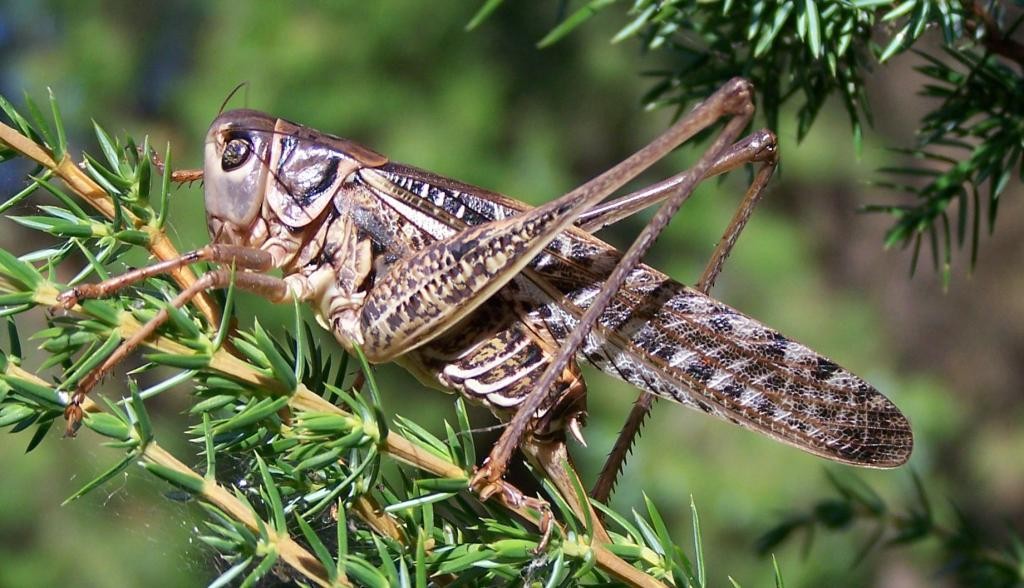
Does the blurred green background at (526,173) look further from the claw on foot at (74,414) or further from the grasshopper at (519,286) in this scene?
the claw on foot at (74,414)

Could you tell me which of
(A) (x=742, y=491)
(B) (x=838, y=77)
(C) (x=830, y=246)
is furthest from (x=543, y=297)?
(C) (x=830, y=246)

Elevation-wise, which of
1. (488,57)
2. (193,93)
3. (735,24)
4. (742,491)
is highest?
(735,24)

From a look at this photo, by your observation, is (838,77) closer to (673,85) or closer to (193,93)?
(673,85)

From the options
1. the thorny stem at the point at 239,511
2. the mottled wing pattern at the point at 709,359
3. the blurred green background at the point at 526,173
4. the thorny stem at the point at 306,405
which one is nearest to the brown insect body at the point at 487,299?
the mottled wing pattern at the point at 709,359

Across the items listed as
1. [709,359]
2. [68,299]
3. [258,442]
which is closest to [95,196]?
[68,299]

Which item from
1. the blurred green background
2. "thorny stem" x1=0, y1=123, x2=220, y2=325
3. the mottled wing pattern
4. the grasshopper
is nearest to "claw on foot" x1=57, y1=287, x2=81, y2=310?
"thorny stem" x1=0, y1=123, x2=220, y2=325

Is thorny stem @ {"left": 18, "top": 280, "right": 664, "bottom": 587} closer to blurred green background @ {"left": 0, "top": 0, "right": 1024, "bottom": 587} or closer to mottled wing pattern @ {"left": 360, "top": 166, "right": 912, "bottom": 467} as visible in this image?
mottled wing pattern @ {"left": 360, "top": 166, "right": 912, "bottom": 467}

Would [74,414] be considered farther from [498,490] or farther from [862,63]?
[862,63]
